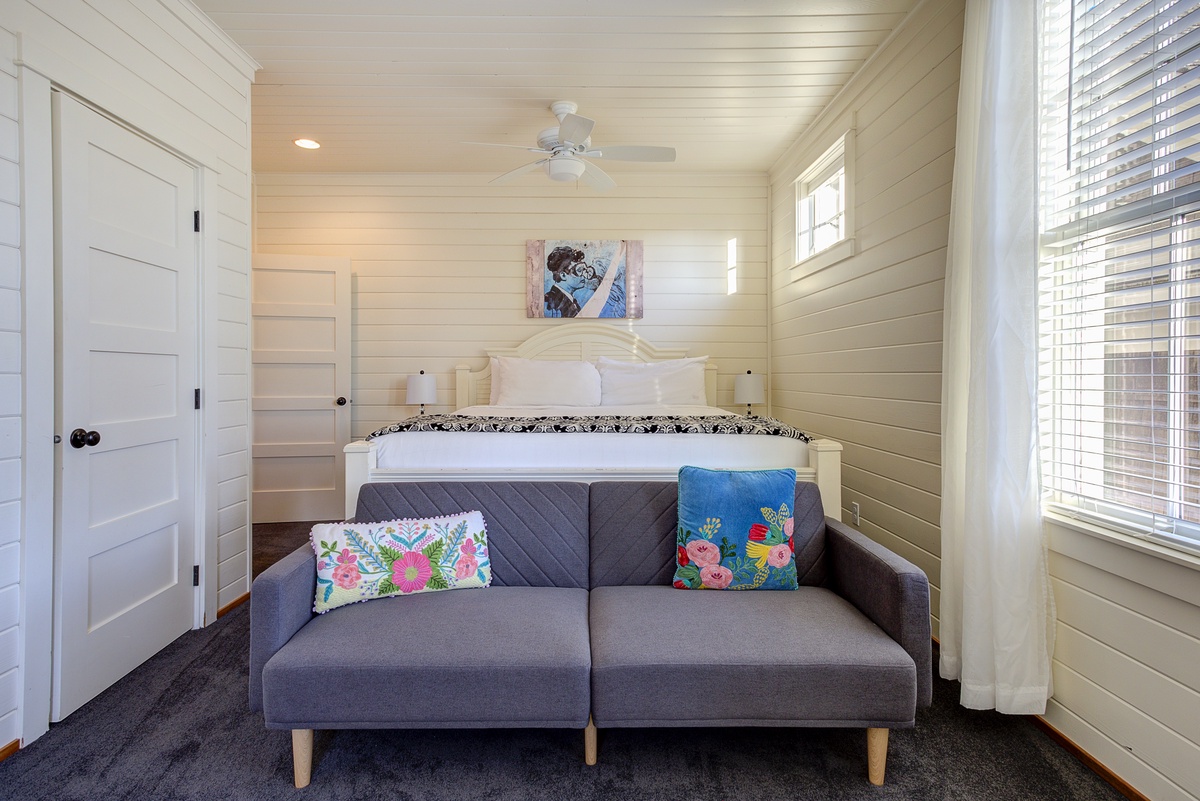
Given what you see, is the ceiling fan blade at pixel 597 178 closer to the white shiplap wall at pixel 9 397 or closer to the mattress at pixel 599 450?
the mattress at pixel 599 450

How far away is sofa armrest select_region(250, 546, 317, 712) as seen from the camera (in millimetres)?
1478

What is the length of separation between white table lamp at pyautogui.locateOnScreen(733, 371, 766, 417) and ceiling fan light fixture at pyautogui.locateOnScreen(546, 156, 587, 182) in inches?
74.5

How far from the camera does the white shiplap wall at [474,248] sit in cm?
435

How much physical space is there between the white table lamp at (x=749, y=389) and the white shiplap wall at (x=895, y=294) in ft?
1.95

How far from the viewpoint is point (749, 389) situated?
417 centimetres

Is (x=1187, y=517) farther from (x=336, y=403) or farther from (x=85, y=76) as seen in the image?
(x=336, y=403)

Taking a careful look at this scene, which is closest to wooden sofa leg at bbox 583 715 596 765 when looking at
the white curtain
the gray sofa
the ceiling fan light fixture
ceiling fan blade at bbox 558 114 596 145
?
the gray sofa

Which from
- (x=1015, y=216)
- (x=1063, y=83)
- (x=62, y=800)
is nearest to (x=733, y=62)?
(x=1063, y=83)

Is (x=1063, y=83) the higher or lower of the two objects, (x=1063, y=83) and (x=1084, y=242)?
the higher

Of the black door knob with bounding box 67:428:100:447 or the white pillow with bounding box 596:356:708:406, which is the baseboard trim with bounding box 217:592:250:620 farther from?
the white pillow with bounding box 596:356:708:406

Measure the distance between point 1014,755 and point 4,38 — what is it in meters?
3.62

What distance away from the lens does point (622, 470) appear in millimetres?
2359

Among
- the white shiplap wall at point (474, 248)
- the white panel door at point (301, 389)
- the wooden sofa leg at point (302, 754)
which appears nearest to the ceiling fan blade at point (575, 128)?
the white shiplap wall at point (474, 248)

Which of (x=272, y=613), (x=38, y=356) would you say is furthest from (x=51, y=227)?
(x=272, y=613)
